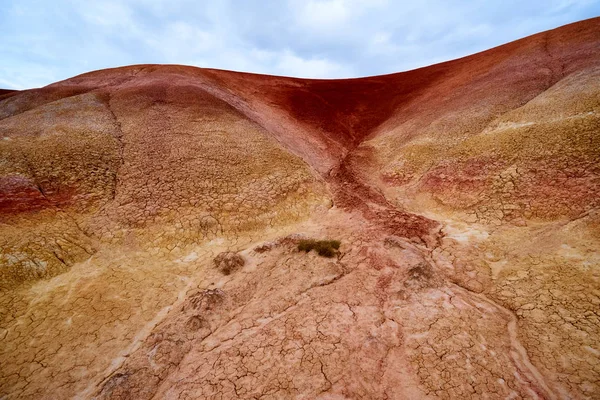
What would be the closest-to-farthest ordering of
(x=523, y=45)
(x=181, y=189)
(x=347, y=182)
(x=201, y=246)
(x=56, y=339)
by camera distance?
1. (x=56, y=339)
2. (x=201, y=246)
3. (x=181, y=189)
4. (x=347, y=182)
5. (x=523, y=45)

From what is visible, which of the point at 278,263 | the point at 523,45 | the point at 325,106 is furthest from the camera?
the point at 325,106

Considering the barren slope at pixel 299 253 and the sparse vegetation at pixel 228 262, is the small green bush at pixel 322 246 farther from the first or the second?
the sparse vegetation at pixel 228 262

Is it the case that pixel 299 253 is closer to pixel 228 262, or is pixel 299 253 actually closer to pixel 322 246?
pixel 322 246

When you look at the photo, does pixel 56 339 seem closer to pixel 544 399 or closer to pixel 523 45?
pixel 544 399

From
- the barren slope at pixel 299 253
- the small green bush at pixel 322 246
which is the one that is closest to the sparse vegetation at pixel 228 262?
the barren slope at pixel 299 253

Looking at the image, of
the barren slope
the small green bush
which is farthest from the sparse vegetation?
the small green bush

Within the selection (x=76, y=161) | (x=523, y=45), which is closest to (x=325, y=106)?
(x=523, y=45)
